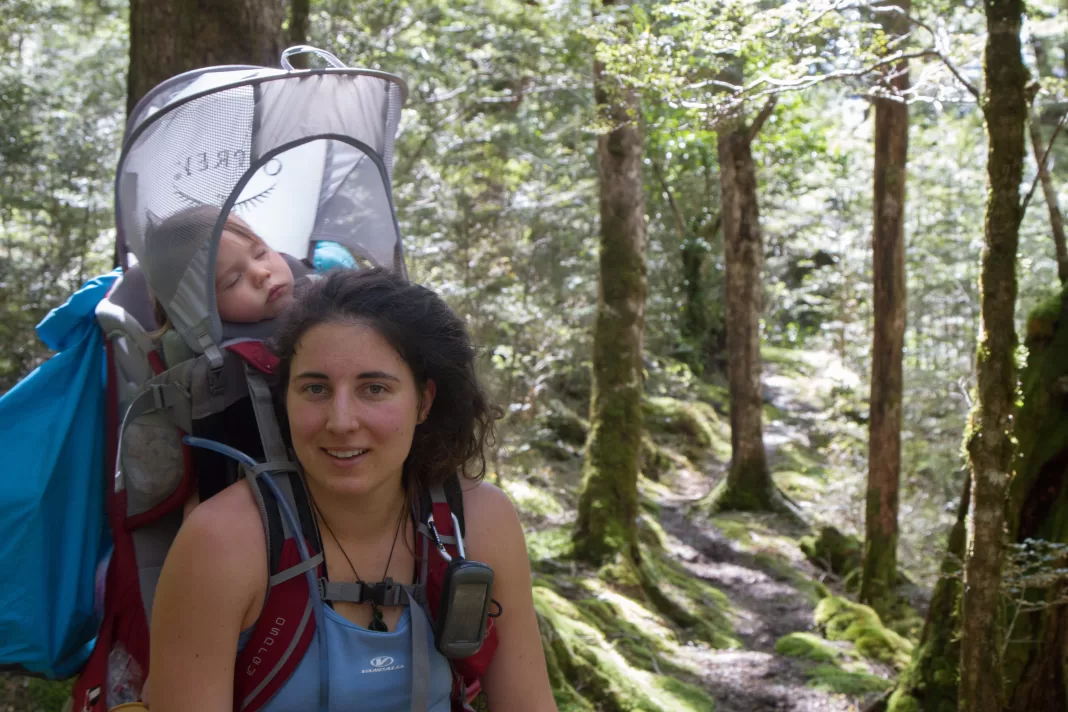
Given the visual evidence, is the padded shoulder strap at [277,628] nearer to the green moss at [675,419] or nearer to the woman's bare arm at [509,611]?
the woman's bare arm at [509,611]

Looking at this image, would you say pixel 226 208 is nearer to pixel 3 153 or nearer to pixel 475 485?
pixel 475 485

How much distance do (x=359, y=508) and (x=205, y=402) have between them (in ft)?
1.38

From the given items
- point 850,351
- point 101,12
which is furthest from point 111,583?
point 850,351

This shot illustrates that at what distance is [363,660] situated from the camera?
1932 mm

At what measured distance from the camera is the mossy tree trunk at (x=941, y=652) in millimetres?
4648

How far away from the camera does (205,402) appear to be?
2.13m

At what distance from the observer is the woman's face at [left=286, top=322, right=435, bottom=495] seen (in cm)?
198

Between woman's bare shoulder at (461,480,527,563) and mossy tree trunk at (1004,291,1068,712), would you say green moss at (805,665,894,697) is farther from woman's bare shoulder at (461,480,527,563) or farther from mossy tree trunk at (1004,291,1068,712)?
woman's bare shoulder at (461,480,527,563)

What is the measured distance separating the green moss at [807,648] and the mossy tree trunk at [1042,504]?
11.2 feet

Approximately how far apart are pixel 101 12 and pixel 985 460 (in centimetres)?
1440

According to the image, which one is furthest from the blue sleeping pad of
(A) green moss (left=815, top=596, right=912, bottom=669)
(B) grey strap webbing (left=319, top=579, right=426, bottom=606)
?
(A) green moss (left=815, top=596, right=912, bottom=669)

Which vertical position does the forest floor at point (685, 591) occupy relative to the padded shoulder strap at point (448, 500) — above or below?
below

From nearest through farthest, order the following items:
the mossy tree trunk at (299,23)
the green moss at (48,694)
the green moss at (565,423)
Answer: the green moss at (48,694)
the mossy tree trunk at (299,23)
the green moss at (565,423)

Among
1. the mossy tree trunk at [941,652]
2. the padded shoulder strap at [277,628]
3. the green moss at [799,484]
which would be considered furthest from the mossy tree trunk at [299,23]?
the green moss at [799,484]
